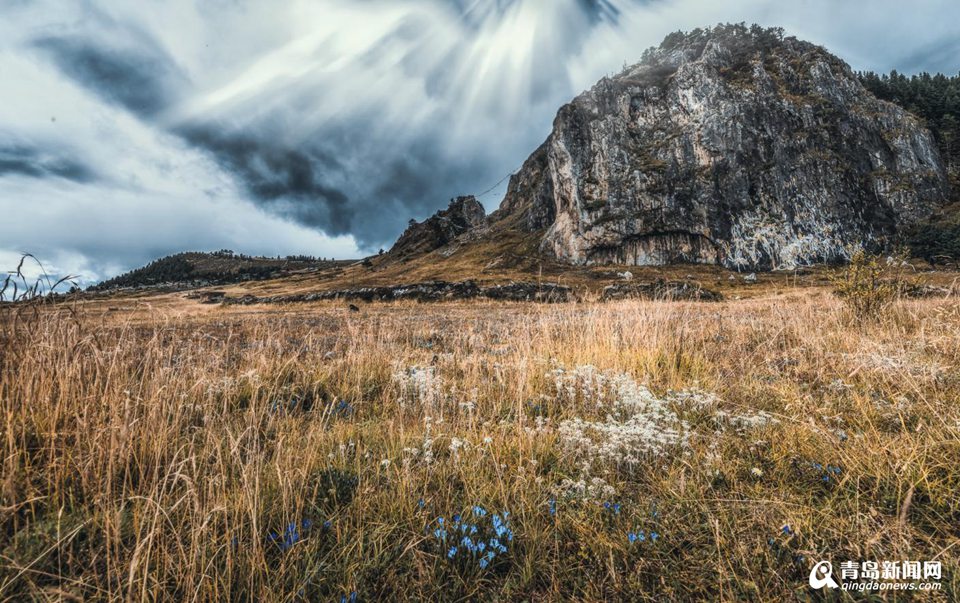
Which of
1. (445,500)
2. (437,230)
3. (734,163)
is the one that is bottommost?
(445,500)

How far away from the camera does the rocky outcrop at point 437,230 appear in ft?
459

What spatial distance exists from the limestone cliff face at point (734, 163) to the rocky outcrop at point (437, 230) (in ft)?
185

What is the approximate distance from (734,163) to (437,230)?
97.4 meters

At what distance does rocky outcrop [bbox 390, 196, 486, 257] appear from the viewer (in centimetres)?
14005

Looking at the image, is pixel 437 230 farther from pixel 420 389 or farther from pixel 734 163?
pixel 420 389

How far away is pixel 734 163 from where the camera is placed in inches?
3088

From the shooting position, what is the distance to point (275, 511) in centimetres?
217

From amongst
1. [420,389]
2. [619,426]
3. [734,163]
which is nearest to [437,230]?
[734,163]

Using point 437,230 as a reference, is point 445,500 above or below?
below

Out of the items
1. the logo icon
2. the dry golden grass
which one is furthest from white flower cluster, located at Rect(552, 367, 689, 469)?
the logo icon

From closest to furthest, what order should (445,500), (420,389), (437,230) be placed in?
(445,500)
(420,389)
(437,230)

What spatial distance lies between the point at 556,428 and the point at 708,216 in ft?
292

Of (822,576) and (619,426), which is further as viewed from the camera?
(619,426)

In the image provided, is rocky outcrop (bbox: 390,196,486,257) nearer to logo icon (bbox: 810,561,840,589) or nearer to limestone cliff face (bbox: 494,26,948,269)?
limestone cliff face (bbox: 494,26,948,269)
